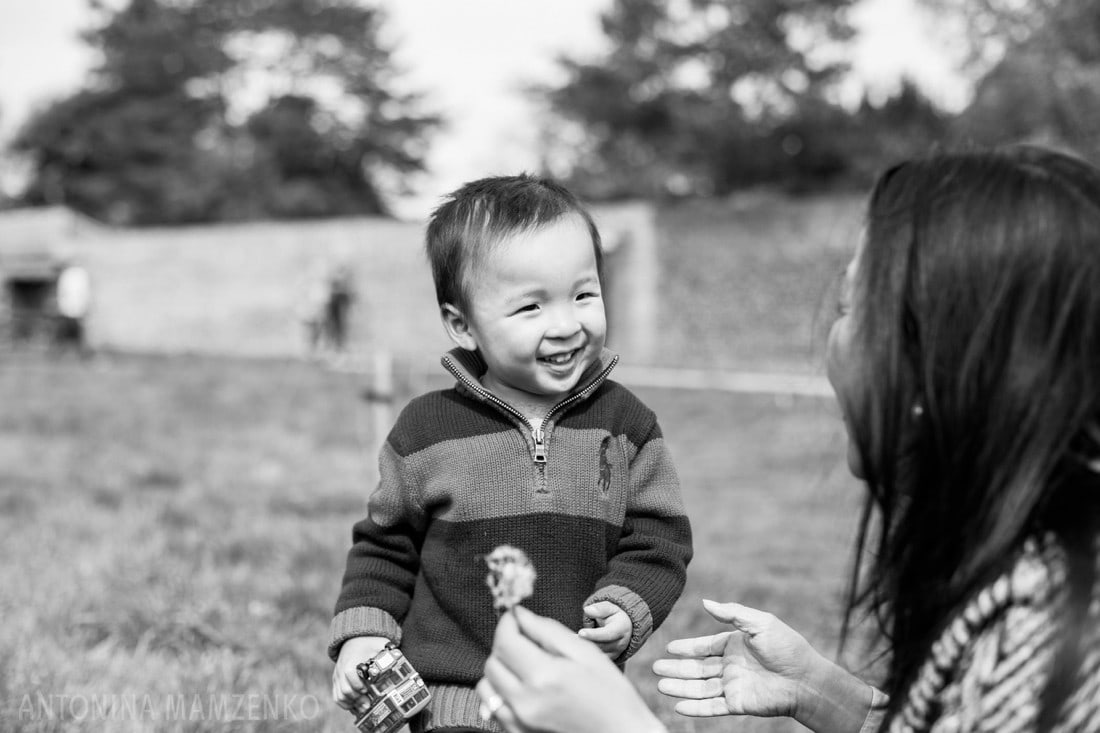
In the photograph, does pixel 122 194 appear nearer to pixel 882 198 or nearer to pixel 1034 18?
pixel 1034 18

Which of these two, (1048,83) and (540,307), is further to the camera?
(1048,83)

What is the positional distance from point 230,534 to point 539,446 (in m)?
3.28

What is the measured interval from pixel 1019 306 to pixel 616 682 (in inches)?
25.3

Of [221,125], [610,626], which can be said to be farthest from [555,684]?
[221,125]

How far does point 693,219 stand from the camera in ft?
70.7

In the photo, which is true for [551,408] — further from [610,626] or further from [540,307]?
[610,626]

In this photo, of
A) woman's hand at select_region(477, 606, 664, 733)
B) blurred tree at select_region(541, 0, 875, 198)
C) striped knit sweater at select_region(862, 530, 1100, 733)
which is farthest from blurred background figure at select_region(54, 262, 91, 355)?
striped knit sweater at select_region(862, 530, 1100, 733)

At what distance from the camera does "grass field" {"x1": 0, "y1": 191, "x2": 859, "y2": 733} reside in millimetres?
2818

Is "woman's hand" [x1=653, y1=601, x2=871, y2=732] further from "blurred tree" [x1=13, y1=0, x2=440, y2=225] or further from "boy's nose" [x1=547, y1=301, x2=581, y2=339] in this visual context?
"blurred tree" [x1=13, y1=0, x2=440, y2=225]

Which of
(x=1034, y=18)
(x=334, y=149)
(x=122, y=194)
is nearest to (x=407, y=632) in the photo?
(x=1034, y=18)

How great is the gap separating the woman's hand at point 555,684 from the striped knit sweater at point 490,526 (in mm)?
490

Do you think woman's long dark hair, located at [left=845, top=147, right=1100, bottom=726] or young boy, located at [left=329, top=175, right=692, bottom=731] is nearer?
woman's long dark hair, located at [left=845, top=147, right=1100, bottom=726]

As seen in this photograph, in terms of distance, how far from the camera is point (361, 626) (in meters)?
1.79

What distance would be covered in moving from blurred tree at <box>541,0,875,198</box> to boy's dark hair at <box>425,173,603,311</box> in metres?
24.7
